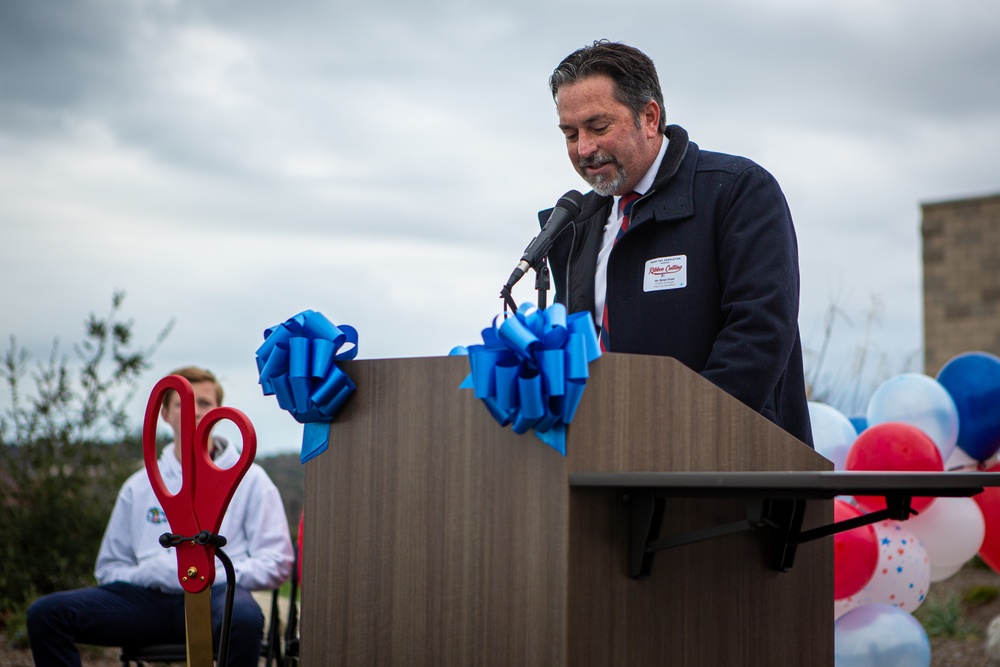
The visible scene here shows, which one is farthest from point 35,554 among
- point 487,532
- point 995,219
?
point 995,219

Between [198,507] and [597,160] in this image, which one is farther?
[597,160]

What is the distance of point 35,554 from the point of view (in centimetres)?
662

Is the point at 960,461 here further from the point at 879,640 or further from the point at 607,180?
the point at 607,180

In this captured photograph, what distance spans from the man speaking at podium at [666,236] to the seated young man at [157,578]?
200 centimetres

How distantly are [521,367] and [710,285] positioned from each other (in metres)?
0.75

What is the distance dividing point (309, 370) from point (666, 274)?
0.80 m

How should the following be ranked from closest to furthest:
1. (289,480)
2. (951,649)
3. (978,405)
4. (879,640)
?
(879,640) < (978,405) < (951,649) < (289,480)

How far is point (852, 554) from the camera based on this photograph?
3.92 m

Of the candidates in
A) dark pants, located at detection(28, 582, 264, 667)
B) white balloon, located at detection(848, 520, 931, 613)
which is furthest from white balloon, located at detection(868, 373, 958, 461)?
dark pants, located at detection(28, 582, 264, 667)

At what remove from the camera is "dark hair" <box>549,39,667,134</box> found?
2383mm

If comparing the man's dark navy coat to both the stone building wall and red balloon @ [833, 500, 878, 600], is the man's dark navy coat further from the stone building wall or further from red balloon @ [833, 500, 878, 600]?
the stone building wall

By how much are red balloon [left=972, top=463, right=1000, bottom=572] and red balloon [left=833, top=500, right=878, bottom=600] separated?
805mm

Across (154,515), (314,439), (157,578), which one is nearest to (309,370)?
(314,439)

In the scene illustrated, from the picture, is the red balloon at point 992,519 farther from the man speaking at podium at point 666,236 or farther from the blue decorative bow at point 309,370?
the blue decorative bow at point 309,370
